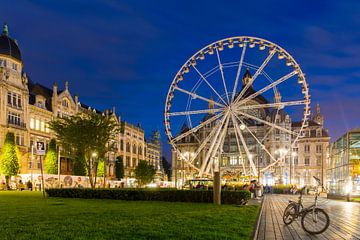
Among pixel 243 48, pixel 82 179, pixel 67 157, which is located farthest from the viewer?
pixel 67 157

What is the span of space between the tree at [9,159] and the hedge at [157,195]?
29598 millimetres

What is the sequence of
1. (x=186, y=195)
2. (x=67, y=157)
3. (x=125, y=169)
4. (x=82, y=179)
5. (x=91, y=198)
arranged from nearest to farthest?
(x=186, y=195), (x=91, y=198), (x=82, y=179), (x=67, y=157), (x=125, y=169)

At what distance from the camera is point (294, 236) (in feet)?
50.8

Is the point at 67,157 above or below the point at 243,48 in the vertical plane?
below

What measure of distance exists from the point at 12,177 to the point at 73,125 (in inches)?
943

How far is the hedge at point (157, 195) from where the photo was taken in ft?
104

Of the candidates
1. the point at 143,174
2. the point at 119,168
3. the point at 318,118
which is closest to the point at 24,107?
the point at 143,174

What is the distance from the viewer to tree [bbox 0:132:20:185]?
65750mm

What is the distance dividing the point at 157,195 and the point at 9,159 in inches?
1567

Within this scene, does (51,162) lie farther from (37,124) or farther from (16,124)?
(37,124)

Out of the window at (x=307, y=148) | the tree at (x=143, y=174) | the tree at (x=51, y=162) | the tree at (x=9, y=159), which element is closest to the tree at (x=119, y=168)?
the tree at (x=143, y=174)

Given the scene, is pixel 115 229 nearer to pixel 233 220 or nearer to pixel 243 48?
pixel 233 220

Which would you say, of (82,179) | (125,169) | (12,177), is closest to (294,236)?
(82,179)

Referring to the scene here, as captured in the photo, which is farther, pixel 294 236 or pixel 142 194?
pixel 142 194
